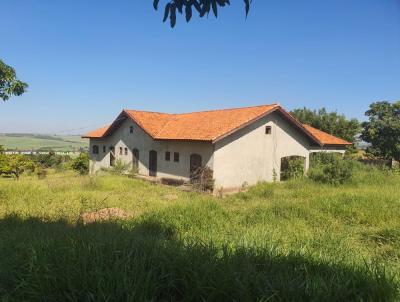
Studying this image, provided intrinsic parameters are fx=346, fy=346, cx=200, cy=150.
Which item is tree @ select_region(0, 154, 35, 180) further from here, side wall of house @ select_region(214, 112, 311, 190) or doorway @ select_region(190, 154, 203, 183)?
side wall of house @ select_region(214, 112, 311, 190)

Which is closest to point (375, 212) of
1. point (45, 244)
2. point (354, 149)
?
point (45, 244)

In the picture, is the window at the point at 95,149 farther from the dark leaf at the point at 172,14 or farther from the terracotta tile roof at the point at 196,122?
the dark leaf at the point at 172,14

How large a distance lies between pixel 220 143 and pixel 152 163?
6.46 meters

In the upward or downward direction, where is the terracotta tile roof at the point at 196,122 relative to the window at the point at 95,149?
upward

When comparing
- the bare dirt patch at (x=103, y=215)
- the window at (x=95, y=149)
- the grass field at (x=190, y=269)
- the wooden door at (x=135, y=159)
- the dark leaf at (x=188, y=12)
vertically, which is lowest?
the bare dirt patch at (x=103, y=215)

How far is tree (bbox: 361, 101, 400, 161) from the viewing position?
27922 mm

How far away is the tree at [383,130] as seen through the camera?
2792 centimetres

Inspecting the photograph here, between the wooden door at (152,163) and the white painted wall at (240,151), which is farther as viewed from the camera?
the wooden door at (152,163)

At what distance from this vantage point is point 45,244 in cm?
423

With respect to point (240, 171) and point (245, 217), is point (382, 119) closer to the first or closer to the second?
point (240, 171)

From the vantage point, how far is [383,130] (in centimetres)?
2867

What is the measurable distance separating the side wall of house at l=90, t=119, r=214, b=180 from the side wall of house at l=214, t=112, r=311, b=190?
90cm

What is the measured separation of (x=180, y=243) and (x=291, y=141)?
17.1m

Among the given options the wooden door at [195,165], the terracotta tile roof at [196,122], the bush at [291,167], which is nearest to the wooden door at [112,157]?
the terracotta tile roof at [196,122]
